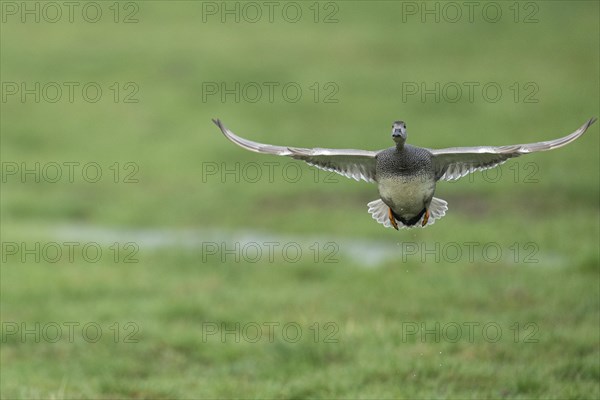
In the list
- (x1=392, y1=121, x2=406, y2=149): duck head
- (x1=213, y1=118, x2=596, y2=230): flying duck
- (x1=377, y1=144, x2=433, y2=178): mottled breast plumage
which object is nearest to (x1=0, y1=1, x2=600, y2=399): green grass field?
(x1=213, y1=118, x2=596, y2=230): flying duck

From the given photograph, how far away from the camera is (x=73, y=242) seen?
13141mm

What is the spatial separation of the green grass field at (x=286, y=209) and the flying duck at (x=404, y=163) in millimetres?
2286

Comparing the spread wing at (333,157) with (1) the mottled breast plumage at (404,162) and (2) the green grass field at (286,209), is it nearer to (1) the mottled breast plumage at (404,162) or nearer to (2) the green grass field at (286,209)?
(1) the mottled breast plumage at (404,162)

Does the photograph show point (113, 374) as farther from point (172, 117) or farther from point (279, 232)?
point (172, 117)

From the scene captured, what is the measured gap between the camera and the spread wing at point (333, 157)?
4.70m

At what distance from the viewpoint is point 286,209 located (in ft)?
47.8

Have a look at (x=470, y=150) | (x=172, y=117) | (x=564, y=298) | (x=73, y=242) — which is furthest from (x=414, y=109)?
(x=470, y=150)

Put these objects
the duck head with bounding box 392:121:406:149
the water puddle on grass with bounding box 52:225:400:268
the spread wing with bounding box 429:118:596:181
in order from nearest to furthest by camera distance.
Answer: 1. the duck head with bounding box 392:121:406:149
2. the spread wing with bounding box 429:118:596:181
3. the water puddle on grass with bounding box 52:225:400:268

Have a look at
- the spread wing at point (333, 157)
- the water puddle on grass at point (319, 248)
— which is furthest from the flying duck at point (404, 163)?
the water puddle on grass at point (319, 248)

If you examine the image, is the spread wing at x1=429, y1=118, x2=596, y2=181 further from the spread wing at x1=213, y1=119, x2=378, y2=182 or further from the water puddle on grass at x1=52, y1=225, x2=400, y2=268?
the water puddle on grass at x1=52, y1=225, x2=400, y2=268

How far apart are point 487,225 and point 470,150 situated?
27.1 feet

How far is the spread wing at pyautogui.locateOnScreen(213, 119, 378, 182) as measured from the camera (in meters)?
4.70

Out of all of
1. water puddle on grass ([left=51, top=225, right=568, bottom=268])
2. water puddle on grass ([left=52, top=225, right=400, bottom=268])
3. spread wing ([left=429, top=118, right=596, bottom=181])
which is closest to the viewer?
spread wing ([left=429, top=118, right=596, bottom=181])

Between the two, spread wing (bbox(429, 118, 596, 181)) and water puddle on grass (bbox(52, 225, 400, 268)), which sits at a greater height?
spread wing (bbox(429, 118, 596, 181))
